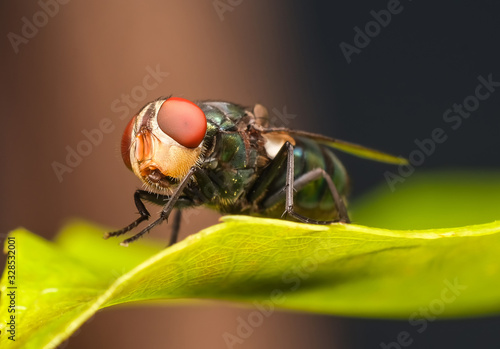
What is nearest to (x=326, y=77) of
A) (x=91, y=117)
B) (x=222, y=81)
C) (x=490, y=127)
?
(x=490, y=127)

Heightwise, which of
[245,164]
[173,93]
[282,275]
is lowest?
[282,275]

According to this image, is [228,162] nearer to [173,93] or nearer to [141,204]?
[141,204]

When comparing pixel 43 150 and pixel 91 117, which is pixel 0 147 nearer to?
pixel 43 150

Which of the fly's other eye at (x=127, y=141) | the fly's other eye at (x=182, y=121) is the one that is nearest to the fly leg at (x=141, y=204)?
the fly's other eye at (x=127, y=141)

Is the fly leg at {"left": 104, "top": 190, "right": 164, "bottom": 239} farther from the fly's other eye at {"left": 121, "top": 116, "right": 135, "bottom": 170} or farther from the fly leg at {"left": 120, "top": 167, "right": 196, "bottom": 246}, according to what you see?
the fly leg at {"left": 120, "top": 167, "right": 196, "bottom": 246}

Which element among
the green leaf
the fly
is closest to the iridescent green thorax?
the fly

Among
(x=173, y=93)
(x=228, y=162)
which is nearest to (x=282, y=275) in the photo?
(x=228, y=162)
